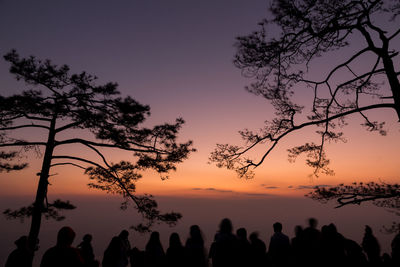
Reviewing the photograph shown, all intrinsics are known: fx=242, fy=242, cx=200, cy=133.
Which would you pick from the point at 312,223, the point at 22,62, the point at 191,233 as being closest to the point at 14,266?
the point at 191,233

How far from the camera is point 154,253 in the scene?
4836 millimetres

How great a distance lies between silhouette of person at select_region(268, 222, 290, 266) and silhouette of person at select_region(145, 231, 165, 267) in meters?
2.29

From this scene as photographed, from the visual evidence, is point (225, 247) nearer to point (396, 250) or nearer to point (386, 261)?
point (396, 250)

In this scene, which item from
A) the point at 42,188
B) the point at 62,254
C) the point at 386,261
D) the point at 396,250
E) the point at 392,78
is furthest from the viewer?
the point at 42,188

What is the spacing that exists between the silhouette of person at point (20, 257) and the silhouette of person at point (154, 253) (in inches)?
78.7

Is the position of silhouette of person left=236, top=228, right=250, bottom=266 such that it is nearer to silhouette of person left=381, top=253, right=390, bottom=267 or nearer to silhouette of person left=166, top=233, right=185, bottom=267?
silhouette of person left=166, top=233, right=185, bottom=267

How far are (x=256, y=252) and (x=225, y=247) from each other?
0.73 meters

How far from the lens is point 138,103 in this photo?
930cm

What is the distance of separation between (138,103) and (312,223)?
276 inches

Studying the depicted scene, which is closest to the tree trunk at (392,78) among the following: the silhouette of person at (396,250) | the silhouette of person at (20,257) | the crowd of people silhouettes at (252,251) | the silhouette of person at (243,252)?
the silhouette of person at (396,250)

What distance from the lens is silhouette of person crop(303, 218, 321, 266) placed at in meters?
4.31

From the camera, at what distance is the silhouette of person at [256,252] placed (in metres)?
4.40

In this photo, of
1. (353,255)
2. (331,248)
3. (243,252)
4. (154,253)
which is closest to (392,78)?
(353,255)

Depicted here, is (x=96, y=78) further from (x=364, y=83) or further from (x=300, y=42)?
(x=364, y=83)
